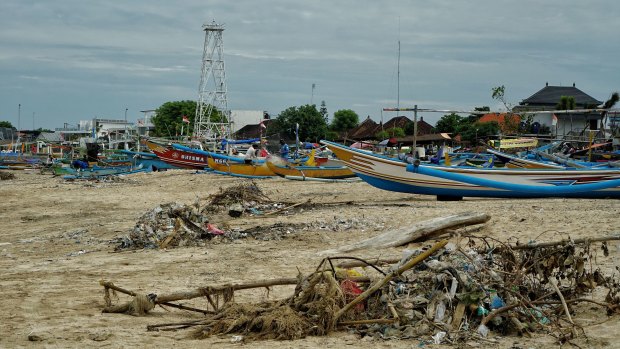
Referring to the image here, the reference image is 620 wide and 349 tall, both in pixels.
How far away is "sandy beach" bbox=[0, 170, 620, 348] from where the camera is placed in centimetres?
628

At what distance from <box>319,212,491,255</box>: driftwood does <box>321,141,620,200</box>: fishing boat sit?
579 centimetres

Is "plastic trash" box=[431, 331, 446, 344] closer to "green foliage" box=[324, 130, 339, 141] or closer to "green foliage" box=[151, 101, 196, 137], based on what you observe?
"green foliage" box=[324, 130, 339, 141]

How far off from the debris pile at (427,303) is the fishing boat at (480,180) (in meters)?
8.73

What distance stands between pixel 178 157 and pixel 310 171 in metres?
11.0

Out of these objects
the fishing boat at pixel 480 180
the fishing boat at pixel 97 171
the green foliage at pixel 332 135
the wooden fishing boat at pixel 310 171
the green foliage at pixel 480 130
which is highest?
the green foliage at pixel 480 130

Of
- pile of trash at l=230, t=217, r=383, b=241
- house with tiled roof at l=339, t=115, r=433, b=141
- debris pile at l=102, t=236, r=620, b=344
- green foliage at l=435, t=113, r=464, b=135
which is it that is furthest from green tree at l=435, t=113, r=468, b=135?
debris pile at l=102, t=236, r=620, b=344

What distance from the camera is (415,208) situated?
15109 millimetres

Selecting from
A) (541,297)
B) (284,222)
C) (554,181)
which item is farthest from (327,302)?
(554,181)

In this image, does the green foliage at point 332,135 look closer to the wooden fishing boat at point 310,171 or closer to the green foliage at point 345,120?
the green foliage at point 345,120

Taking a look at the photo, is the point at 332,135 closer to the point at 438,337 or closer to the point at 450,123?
the point at 450,123

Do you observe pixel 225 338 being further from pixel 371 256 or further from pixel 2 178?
pixel 2 178

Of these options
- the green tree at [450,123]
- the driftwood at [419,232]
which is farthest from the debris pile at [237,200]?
the green tree at [450,123]

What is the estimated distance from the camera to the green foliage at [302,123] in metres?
61.9

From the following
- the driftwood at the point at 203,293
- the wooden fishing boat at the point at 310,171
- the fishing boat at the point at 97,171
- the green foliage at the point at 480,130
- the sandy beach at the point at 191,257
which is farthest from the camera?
the green foliage at the point at 480,130
